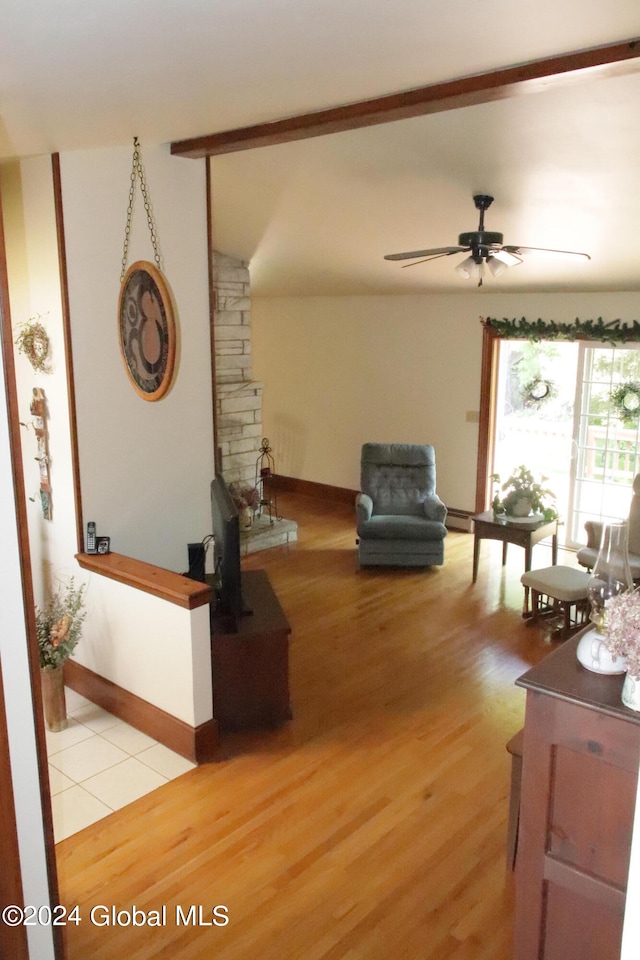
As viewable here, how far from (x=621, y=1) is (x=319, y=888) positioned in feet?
9.93

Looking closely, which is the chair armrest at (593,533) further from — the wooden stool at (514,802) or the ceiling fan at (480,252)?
the wooden stool at (514,802)

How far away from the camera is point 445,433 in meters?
7.74

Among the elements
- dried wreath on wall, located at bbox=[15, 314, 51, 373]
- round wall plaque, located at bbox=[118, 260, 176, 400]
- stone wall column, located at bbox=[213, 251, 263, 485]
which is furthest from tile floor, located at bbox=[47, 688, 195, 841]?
stone wall column, located at bbox=[213, 251, 263, 485]

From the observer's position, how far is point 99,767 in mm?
3654

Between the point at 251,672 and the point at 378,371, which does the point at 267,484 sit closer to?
the point at 378,371

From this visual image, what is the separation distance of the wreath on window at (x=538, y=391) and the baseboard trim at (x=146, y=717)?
448 centimetres

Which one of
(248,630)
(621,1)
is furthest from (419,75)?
(248,630)

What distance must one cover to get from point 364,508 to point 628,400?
2.29 m

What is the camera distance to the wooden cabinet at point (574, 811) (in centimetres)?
196

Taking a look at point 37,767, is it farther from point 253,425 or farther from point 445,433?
point 445,433

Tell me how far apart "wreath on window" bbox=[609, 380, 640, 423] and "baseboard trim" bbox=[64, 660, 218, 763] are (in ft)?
14.3

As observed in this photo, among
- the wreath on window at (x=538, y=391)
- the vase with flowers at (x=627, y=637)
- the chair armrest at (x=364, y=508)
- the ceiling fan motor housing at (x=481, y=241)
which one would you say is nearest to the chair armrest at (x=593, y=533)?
the wreath on window at (x=538, y=391)

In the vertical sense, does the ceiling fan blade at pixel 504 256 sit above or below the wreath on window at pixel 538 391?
above

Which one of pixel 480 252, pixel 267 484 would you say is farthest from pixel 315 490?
pixel 480 252
